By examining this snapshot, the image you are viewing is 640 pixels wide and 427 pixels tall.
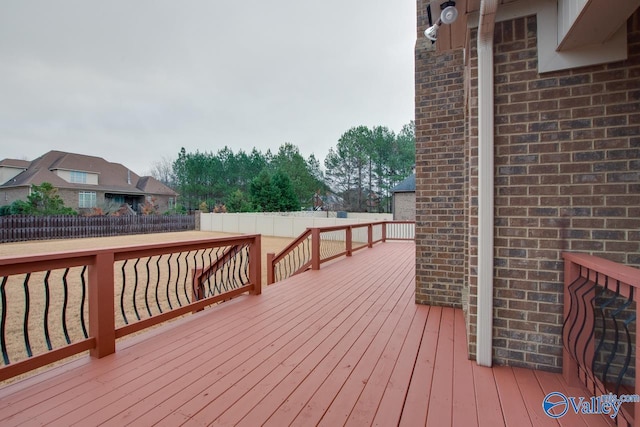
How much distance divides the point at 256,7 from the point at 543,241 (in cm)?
1012

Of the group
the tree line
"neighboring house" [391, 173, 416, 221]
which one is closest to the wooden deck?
"neighboring house" [391, 173, 416, 221]

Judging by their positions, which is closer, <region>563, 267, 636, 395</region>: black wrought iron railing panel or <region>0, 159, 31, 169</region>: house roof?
<region>563, 267, 636, 395</region>: black wrought iron railing panel

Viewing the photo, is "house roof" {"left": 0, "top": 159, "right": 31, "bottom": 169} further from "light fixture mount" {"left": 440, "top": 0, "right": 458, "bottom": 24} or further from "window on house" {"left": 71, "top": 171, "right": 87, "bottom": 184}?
"light fixture mount" {"left": 440, "top": 0, "right": 458, "bottom": 24}

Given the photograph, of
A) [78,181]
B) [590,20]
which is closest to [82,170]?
[78,181]

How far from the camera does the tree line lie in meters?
26.6

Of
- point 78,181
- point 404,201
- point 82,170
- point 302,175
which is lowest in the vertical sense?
point 404,201

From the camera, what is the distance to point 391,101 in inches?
1051

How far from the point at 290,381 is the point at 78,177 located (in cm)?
2999

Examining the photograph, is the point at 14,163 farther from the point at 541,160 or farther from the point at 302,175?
the point at 541,160

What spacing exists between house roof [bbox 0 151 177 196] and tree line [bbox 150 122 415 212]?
172 inches

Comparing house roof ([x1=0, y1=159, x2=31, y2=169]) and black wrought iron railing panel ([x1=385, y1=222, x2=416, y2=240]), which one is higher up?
house roof ([x1=0, y1=159, x2=31, y2=169])

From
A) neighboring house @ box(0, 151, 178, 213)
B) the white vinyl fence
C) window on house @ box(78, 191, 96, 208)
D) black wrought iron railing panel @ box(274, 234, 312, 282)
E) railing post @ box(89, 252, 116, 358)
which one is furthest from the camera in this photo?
window on house @ box(78, 191, 96, 208)

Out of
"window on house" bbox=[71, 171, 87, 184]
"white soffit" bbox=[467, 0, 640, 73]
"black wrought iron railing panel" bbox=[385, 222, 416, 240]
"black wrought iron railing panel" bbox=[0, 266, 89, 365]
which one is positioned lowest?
"black wrought iron railing panel" bbox=[0, 266, 89, 365]

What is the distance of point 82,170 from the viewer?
954 inches
